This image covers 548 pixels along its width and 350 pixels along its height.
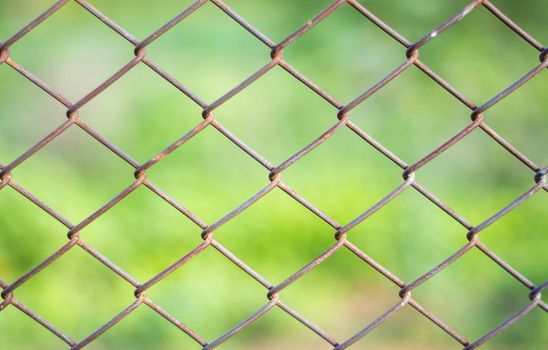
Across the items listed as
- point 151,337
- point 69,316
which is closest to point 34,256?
point 69,316

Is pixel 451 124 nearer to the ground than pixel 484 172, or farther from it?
farther from it

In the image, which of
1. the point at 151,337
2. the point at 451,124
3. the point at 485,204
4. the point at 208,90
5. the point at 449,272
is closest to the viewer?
the point at 151,337

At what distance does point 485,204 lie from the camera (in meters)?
4.12

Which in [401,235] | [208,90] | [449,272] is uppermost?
[208,90]

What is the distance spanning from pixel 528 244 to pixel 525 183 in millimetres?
554

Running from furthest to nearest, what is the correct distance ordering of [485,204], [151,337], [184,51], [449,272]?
1. [184,51]
2. [485,204]
3. [449,272]
4. [151,337]

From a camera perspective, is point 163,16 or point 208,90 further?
point 163,16

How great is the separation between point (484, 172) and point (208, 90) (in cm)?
194

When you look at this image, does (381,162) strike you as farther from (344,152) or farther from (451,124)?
(451,124)

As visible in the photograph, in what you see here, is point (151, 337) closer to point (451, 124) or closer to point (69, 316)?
point (69, 316)

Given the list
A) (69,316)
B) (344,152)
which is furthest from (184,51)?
(69,316)

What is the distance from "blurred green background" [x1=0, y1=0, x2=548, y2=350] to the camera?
3.46m

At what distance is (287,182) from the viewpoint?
14.4 ft

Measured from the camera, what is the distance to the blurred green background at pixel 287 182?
11.4 feet
